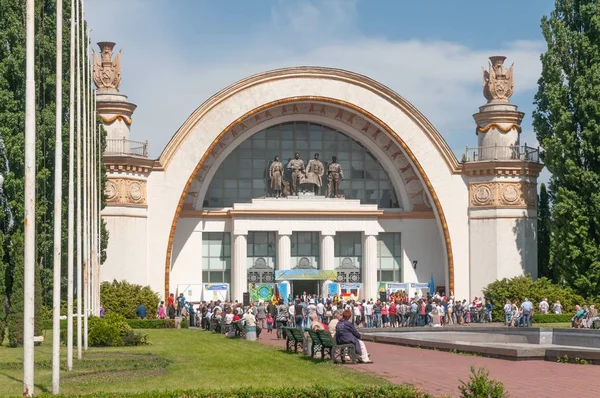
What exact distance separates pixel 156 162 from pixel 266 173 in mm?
6844

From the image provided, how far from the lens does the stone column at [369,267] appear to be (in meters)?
56.7

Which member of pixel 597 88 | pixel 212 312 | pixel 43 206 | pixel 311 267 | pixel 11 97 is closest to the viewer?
pixel 11 97

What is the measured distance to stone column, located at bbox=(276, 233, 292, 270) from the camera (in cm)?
5597

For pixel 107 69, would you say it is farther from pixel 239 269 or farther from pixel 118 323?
pixel 118 323

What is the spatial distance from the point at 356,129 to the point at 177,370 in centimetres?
3722

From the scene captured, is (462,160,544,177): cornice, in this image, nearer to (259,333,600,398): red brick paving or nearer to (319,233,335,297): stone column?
(319,233,335,297): stone column

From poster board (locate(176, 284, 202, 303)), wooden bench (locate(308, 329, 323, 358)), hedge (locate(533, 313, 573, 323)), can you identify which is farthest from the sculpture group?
wooden bench (locate(308, 329, 323, 358))

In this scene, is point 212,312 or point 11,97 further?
point 212,312

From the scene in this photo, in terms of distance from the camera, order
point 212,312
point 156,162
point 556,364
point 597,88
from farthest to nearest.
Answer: point 156,162
point 597,88
point 212,312
point 556,364

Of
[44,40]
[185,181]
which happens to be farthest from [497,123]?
[44,40]

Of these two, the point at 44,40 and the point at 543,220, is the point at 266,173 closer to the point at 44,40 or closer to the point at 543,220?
the point at 543,220

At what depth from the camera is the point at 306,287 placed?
56750 mm

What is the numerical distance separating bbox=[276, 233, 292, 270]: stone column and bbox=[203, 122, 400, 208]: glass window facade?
8.89ft

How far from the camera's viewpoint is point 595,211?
48219 mm
